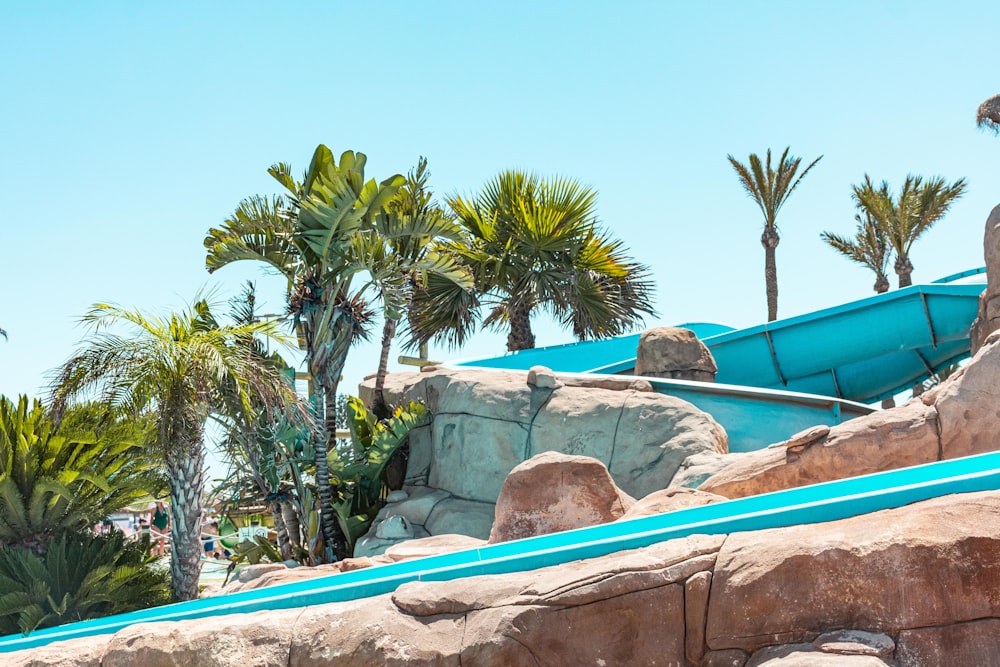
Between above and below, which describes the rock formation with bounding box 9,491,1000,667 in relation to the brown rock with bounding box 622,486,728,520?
below

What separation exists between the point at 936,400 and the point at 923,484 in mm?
3580

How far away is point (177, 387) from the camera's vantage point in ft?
33.1

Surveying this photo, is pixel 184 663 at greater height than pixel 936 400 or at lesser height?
lesser

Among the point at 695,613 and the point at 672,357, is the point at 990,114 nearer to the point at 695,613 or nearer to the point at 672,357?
the point at 672,357

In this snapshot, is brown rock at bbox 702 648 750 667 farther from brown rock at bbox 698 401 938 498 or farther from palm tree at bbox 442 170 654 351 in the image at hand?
palm tree at bbox 442 170 654 351

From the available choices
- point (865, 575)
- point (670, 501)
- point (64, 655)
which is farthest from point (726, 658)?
point (64, 655)

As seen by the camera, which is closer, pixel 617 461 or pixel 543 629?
pixel 543 629

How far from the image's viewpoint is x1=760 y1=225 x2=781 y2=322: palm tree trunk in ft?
73.9

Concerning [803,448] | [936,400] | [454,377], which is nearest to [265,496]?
[454,377]

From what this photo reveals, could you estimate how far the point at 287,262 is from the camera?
43.2 feet

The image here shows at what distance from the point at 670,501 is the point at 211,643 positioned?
11.4 feet

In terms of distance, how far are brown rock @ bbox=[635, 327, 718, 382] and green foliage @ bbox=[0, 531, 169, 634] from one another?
23.1ft

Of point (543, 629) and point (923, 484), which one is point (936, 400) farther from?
point (543, 629)

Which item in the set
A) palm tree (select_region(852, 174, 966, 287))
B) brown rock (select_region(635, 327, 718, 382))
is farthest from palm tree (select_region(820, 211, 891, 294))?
brown rock (select_region(635, 327, 718, 382))
